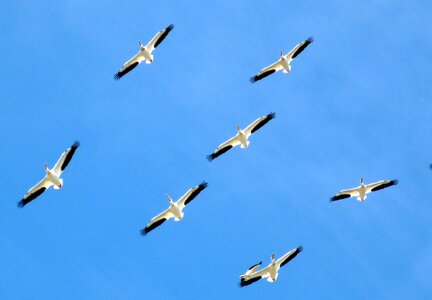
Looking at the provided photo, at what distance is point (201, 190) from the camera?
3462 cm

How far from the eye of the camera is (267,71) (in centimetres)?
3884

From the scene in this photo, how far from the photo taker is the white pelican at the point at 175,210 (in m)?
35.0

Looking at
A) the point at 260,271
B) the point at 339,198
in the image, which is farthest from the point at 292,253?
the point at 339,198

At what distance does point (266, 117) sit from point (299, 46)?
411 cm

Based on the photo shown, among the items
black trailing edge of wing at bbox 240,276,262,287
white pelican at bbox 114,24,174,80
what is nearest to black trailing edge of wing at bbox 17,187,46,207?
white pelican at bbox 114,24,174,80

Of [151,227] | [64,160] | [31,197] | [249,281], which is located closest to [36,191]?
[31,197]

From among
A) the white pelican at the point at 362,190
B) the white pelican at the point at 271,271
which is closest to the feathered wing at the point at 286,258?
the white pelican at the point at 271,271

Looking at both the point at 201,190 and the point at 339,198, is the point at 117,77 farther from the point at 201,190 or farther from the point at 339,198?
the point at 339,198

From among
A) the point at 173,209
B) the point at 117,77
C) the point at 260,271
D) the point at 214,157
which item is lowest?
the point at 260,271

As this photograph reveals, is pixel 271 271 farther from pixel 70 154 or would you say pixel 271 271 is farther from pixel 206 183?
pixel 70 154

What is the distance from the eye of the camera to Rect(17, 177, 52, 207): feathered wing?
34.2m

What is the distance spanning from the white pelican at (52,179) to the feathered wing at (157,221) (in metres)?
3.88

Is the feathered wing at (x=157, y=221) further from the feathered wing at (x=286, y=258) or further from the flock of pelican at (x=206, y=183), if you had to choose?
the feathered wing at (x=286, y=258)

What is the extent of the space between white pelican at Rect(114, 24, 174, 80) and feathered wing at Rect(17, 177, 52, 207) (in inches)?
236
